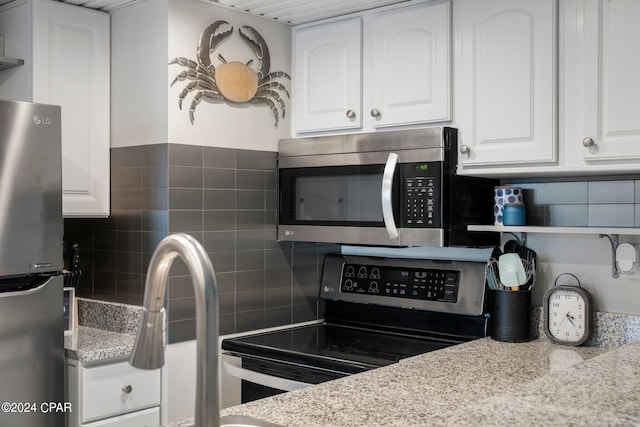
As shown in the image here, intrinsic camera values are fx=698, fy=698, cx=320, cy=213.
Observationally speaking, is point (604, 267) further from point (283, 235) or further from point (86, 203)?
point (86, 203)

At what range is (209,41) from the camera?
281cm

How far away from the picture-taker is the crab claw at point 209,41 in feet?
9.14

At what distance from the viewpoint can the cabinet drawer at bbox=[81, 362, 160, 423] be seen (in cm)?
249

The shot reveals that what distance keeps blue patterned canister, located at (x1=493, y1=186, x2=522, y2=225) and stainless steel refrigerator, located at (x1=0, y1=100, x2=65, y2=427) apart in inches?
63.7

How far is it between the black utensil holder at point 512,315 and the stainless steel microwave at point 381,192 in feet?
0.87

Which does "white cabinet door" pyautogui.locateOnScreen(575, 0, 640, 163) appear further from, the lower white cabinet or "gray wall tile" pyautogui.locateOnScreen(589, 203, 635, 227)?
the lower white cabinet

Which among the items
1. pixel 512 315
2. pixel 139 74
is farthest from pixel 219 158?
pixel 512 315

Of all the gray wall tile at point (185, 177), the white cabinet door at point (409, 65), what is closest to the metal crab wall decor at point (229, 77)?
the gray wall tile at point (185, 177)

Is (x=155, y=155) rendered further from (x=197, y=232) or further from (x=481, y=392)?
(x=481, y=392)

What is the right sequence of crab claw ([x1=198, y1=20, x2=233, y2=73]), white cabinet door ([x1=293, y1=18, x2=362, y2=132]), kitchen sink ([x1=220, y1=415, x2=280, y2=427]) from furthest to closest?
white cabinet door ([x1=293, y1=18, x2=362, y2=132])
crab claw ([x1=198, y1=20, x2=233, y2=73])
kitchen sink ([x1=220, y1=415, x2=280, y2=427])

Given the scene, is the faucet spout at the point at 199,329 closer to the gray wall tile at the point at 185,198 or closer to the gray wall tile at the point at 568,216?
the gray wall tile at the point at 185,198

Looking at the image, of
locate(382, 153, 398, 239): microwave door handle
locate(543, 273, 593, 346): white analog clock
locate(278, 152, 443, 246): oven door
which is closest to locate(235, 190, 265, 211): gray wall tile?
locate(278, 152, 443, 246): oven door

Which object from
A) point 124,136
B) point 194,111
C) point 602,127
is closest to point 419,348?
point 602,127

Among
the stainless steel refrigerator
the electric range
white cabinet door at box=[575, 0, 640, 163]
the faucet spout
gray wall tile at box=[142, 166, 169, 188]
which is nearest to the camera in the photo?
the faucet spout
